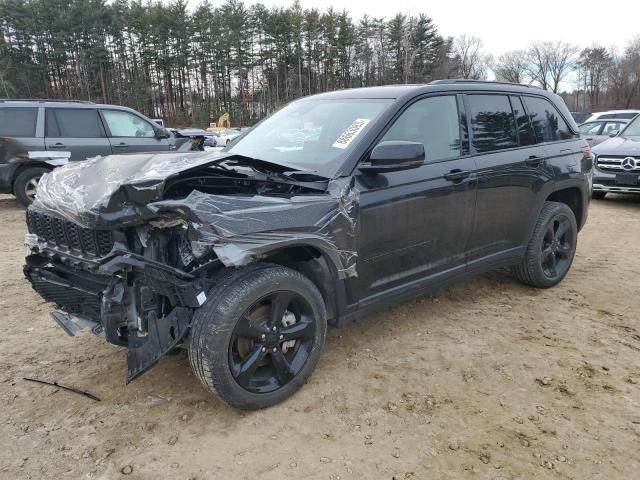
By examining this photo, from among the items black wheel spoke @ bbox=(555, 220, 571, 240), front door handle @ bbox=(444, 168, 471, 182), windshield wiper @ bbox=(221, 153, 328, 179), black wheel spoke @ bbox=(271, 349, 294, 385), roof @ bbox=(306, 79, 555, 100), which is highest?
roof @ bbox=(306, 79, 555, 100)

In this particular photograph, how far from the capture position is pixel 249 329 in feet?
8.70

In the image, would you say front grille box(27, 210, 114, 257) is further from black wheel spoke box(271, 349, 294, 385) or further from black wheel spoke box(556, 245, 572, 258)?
black wheel spoke box(556, 245, 572, 258)

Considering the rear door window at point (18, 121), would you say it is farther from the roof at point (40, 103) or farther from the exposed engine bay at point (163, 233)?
the exposed engine bay at point (163, 233)

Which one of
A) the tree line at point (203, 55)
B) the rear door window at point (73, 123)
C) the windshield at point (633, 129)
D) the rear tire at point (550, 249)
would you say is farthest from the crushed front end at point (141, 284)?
the tree line at point (203, 55)

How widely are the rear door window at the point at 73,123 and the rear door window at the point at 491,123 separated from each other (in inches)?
314

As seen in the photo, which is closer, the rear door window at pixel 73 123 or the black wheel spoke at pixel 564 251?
the black wheel spoke at pixel 564 251

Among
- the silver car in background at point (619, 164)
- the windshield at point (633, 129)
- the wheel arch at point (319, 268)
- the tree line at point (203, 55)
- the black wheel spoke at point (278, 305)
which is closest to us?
the black wheel spoke at point (278, 305)

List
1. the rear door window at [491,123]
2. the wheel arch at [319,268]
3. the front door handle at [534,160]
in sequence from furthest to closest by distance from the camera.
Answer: the front door handle at [534,160]
the rear door window at [491,123]
the wheel arch at [319,268]

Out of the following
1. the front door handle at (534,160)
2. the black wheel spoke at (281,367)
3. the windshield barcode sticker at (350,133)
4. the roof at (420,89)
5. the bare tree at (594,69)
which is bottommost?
the black wheel spoke at (281,367)

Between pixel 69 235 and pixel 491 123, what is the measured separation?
3251 mm

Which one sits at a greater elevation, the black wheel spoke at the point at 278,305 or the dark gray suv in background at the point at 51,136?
the dark gray suv in background at the point at 51,136

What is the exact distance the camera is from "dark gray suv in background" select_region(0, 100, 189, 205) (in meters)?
8.72

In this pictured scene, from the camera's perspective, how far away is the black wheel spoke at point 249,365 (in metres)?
2.66

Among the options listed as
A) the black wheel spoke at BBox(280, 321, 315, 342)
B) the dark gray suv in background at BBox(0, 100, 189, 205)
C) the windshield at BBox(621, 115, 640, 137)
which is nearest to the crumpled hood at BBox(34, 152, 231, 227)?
the black wheel spoke at BBox(280, 321, 315, 342)
